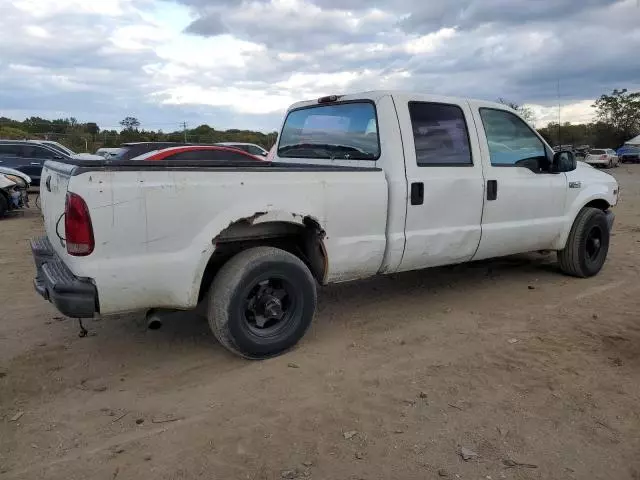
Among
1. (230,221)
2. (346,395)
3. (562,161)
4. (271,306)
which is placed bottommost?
(346,395)

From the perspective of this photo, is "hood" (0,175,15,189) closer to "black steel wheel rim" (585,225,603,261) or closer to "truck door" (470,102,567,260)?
"truck door" (470,102,567,260)

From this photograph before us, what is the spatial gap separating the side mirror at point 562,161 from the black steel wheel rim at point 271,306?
10.3 ft

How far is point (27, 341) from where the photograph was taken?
14.6 feet

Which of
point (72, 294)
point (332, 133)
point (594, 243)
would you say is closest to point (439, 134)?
point (332, 133)

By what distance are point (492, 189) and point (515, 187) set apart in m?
0.36

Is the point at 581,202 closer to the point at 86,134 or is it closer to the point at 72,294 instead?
the point at 72,294

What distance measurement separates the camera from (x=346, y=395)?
351 cm

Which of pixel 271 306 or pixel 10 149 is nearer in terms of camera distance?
pixel 271 306

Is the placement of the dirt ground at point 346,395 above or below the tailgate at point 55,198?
below

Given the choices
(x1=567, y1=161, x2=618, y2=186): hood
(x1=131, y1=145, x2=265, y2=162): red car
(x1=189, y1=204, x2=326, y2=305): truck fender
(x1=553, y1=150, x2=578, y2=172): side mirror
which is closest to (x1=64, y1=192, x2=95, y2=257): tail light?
(x1=189, y1=204, x2=326, y2=305): truck fender

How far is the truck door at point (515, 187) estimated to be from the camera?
5.18 m

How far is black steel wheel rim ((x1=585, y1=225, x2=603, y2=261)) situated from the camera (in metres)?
6.26

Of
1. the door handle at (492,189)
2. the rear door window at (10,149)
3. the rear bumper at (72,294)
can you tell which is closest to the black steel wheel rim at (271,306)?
the rear bumper at (72,294)

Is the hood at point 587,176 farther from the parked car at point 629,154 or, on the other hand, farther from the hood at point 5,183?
the parked car at point 629,154
